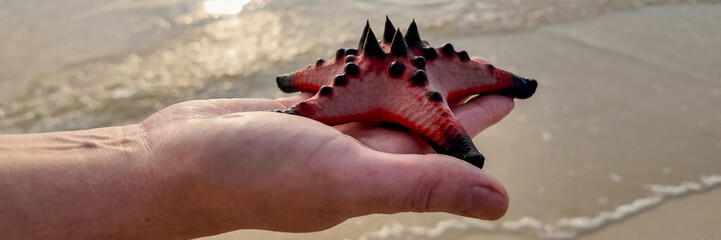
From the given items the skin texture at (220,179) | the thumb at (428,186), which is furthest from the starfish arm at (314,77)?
the thumb at (428,186)

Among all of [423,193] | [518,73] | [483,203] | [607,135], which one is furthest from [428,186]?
[518,73]

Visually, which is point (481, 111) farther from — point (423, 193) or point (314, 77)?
point (423, 193)

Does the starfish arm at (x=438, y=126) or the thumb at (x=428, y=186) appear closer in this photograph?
the thumb at (x=428, y=186)

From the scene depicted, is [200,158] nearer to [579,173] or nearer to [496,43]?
[579,173]

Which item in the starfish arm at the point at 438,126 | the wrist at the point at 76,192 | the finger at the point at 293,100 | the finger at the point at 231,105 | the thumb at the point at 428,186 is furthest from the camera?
the finger at the point at 293,100

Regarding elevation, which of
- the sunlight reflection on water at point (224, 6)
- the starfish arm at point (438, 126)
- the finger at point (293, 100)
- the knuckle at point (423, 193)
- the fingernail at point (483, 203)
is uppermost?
the sunlight reflection on water at point (224, 6)

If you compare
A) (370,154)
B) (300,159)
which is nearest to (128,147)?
(300,159)

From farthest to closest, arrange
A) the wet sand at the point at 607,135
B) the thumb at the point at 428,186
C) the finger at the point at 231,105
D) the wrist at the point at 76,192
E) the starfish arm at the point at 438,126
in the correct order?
the wet sand at the point at 607,135
the finger at the point at 231,105
the wrist at the point at 76,192
the starfish arm at the point at 438,126
the thumb at the point at 428,186

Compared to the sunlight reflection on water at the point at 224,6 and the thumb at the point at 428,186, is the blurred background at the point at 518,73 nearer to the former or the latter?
the sunlight reflection on water at the point at 224,6

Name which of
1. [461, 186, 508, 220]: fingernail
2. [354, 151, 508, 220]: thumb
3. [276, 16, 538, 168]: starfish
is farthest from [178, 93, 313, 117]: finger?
[461, 186, 508, 220]: fingernail
